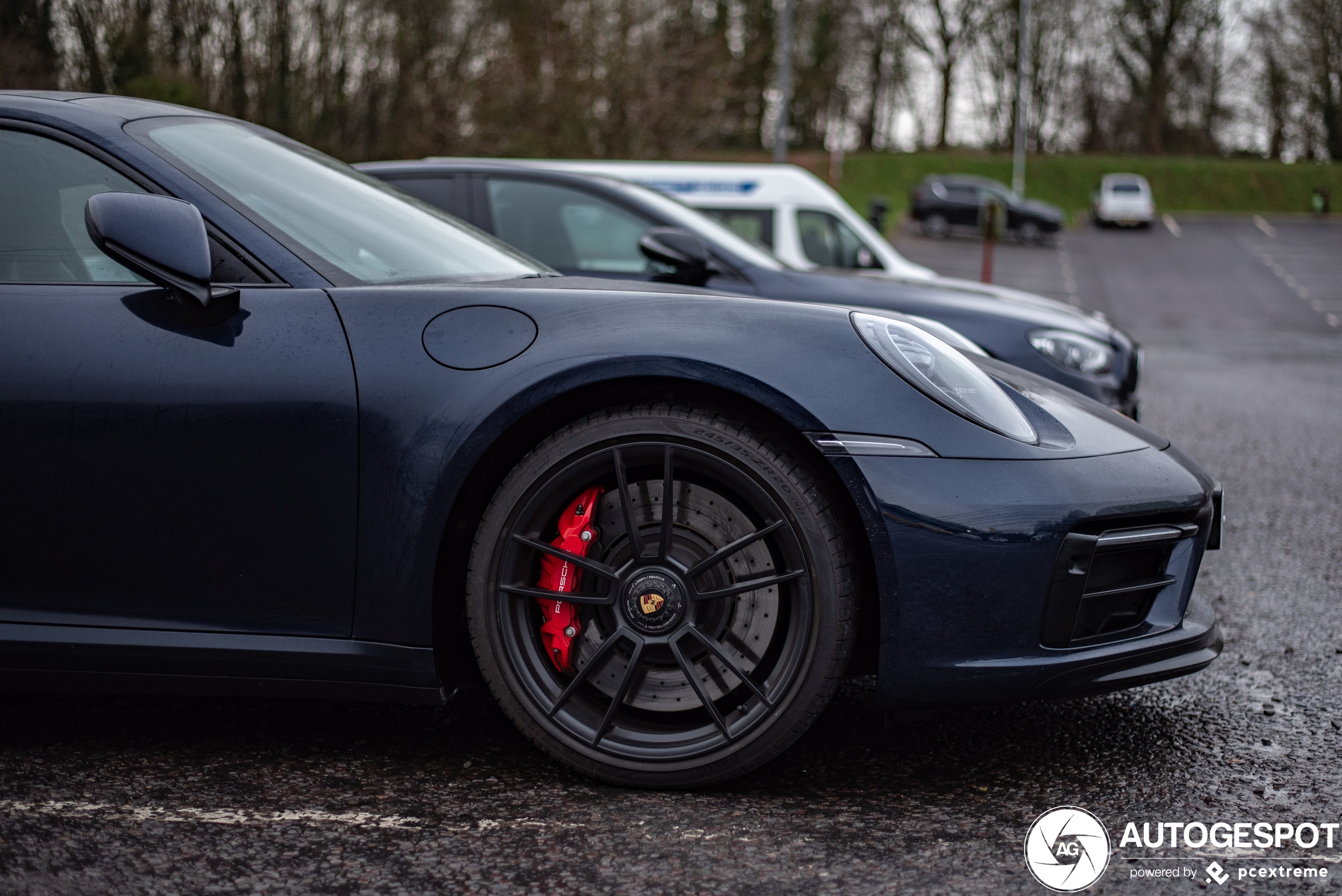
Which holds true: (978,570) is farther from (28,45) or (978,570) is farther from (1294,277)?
(1294,277)

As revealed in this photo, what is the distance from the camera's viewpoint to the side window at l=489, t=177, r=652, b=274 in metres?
6.25

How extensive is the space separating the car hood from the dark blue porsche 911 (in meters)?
3.23

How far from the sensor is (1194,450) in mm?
7191

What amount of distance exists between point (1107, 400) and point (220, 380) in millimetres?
4226

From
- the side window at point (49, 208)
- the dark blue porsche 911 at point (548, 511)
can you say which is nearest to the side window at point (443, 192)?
the side window at point (49, 208)

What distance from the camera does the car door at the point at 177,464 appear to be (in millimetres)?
2369

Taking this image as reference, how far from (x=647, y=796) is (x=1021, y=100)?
4100 centimetres

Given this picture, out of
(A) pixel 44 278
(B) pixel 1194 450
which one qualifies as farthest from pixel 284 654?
(B) pixel 1194 450

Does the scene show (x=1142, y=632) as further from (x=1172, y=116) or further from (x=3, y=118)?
(x=1172, y=116)

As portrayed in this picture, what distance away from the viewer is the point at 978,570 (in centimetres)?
228

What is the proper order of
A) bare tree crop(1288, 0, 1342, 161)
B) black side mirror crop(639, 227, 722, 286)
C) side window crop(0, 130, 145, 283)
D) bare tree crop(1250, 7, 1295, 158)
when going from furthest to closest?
bare tree crop(1250, 7, 1295, 158)
bare tree crop(1288, 0, 1342, 161)
black side mirror crop(639, 227, 722, 286)
side window crop(0, 130, 145, 283)

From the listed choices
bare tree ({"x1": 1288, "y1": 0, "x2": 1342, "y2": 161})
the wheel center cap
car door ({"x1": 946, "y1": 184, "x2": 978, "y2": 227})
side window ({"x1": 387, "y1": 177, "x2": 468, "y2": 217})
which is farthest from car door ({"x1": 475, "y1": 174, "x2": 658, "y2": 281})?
bare tree ({"x1": 1288, "y1": 0, "x2": 1342, "y2": 161})

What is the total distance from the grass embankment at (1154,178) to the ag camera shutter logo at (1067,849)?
45.4 m

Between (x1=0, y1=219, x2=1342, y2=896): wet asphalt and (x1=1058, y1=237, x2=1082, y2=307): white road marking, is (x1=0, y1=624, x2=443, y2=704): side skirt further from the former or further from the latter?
(x1=1058, y1=237, x2=1082, y2=307): white road marking
